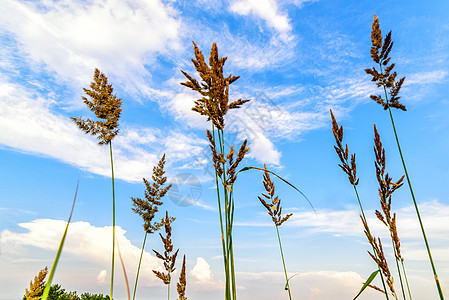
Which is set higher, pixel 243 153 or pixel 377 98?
pixel 377 98

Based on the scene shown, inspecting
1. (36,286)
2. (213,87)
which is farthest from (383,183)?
(36,286)

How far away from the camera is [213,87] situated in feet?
8.05

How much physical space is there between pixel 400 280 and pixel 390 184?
1.01 meters

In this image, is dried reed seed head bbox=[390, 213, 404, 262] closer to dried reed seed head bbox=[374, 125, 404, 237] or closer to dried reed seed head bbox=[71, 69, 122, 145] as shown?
dried reed seed head bbox=[374, 125, 404, 237]

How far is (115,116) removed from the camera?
15.0ft

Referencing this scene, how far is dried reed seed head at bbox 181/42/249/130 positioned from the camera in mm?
2381

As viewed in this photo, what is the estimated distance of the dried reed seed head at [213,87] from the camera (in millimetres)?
2381

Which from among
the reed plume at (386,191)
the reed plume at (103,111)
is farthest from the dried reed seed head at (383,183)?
the reed plume at (103,111)

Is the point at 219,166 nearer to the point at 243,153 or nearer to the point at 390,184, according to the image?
the point at 243,153

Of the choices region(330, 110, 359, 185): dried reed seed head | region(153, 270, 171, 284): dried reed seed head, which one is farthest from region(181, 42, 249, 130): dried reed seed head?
region(153, 270, 171, 284): dried reed seed head

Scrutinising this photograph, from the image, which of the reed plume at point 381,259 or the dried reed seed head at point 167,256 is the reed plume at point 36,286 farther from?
the reed plume at point 381,259

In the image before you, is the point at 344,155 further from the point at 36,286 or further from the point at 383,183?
the point at 36,286

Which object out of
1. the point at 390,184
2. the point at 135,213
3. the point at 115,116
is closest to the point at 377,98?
the point at 390,184

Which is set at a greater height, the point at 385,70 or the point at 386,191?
the point at 385,70
